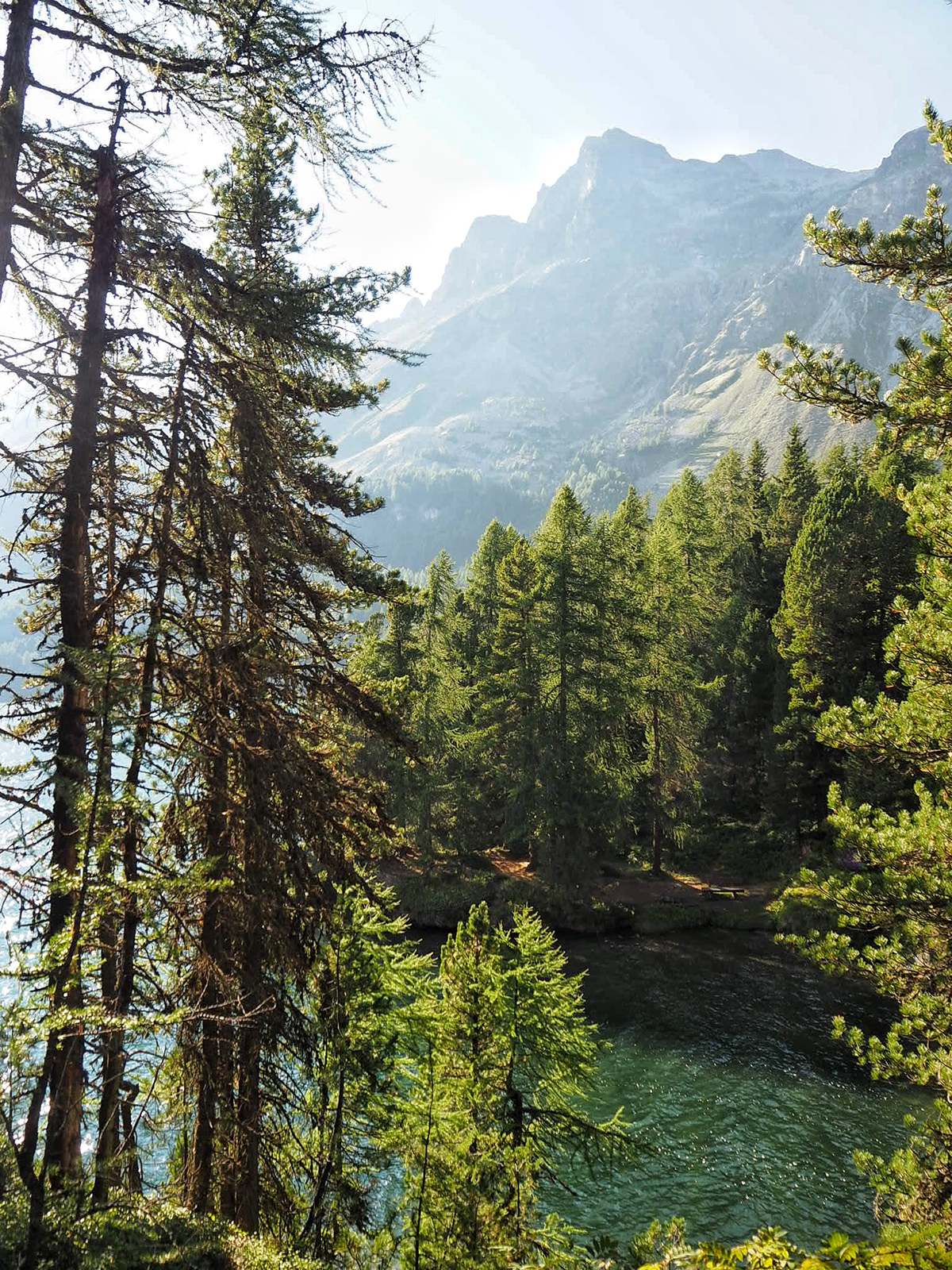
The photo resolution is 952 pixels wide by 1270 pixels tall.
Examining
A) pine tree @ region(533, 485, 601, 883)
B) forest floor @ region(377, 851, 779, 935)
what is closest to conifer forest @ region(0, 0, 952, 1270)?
forest floor @ region(377, 851, 779, 935)

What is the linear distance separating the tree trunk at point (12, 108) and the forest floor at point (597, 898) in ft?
80.4

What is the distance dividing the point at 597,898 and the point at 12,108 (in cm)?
2927

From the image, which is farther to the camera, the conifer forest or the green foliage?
the green foliage

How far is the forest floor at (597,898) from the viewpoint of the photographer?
27922mm

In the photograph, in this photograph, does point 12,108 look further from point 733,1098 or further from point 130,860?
point 733,1098

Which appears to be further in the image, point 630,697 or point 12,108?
point 630,697

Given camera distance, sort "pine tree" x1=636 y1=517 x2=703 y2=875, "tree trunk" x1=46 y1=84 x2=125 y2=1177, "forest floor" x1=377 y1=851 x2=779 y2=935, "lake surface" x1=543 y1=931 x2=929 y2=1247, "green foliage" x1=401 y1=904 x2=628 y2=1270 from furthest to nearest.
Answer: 1. "pine tree" x1=636 y1=517 x2=703 y2=875
2. "forest floor" x1=377 y1=851 x2=779 y2=935
3. "lake surface" x1=543 y1=931 x2=929 y2=1247
4. "green foliage" x1=401 y1=904 x2=628 y2=1270
5. "tree trunk" x1=46 y1=84 x2=125 y2=1177

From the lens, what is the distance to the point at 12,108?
5.49m

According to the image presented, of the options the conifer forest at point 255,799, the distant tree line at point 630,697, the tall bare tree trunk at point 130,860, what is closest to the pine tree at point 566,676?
the distant tree line at point 630,697

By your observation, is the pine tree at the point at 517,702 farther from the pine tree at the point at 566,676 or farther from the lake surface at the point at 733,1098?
the lake surface at the point at 733,1098

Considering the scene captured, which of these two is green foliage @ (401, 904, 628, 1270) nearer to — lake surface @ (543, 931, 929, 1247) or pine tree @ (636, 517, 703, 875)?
lake surface @ (543, 931, 929, 1247)

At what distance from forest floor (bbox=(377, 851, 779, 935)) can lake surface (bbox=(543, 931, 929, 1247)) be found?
2457 millimetres

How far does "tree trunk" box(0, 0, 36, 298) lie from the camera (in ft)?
18.0

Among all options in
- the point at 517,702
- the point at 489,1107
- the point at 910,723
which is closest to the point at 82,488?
the point at 489,1107
